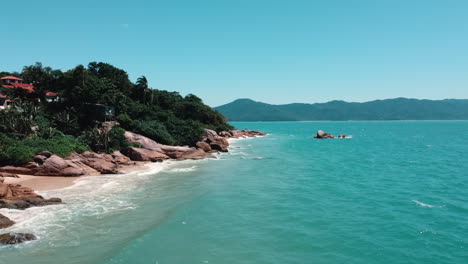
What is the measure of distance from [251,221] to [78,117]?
3558 centimetres

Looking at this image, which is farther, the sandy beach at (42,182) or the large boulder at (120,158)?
the large boulder at (120,158)

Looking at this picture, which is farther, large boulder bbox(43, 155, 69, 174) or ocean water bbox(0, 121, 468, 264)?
large boulder bbox(43, 155, 69, 174)

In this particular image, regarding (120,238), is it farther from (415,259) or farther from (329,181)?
(329,181)

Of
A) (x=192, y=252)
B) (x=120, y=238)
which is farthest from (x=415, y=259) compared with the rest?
(x=120, y=238)

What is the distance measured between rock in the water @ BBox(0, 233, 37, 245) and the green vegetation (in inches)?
656

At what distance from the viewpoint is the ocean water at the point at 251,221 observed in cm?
1167

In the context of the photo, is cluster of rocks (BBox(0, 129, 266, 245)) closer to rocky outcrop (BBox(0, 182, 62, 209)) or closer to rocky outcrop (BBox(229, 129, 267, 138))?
rocky outcrop (BBox(0, 182, 62, 209))

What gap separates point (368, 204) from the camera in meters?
18.3

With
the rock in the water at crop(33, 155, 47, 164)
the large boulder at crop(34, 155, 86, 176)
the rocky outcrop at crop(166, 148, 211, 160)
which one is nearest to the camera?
the large boulder at crop(34, 155, 86, 176)

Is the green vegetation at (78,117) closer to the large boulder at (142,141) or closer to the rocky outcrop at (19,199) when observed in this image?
the large boulder at (142,141)

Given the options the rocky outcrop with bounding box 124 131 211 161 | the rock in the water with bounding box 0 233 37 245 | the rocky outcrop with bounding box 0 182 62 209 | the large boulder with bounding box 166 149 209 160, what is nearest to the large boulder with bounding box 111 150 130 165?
the rocky outcrop with bounding box 124 131 211 161

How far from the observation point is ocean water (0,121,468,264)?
11.7 meters

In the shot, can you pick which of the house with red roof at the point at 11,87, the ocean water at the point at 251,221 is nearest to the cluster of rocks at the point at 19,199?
the ocean water at the point at 251,221

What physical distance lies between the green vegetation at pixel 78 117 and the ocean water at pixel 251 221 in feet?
30.7
